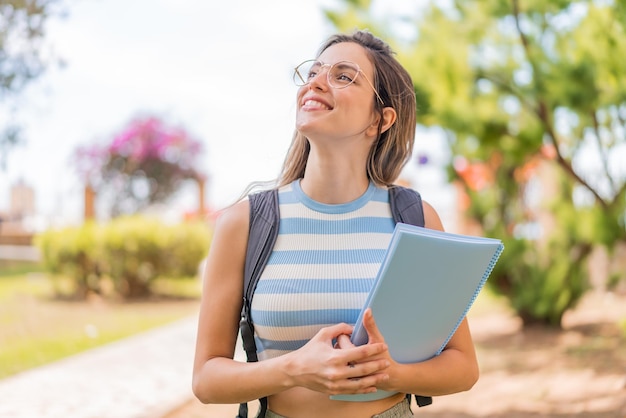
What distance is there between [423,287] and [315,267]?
25 cm

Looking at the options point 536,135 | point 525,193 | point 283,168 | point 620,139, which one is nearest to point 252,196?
point 283,168

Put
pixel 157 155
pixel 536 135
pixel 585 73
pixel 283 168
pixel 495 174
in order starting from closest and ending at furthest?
pixel 283 168 < pixel 585 73 < pixel 536 135 < pixel 495 174 < pixel 157 155

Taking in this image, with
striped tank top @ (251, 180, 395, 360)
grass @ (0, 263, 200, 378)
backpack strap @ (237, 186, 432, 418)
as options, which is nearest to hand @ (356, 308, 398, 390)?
striped tank top @ (251, 180, 395, 360)

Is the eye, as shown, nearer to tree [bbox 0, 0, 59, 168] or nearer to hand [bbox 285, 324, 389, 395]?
hand [bbox 285, 324, 389, 395]

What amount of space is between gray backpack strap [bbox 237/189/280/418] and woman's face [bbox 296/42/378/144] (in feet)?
0.60

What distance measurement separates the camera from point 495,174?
7.56m

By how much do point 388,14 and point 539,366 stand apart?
3107mm

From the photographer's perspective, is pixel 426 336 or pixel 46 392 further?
pixel 46 392

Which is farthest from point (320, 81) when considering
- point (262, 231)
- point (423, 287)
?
point (423, 287)

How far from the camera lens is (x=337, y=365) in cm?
127

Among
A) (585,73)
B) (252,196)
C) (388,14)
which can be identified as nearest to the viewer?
(252,196)

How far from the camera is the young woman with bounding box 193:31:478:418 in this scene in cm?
142

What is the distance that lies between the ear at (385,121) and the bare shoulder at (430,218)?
0.61 feet

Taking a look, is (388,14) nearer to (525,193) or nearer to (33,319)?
(525,193)
